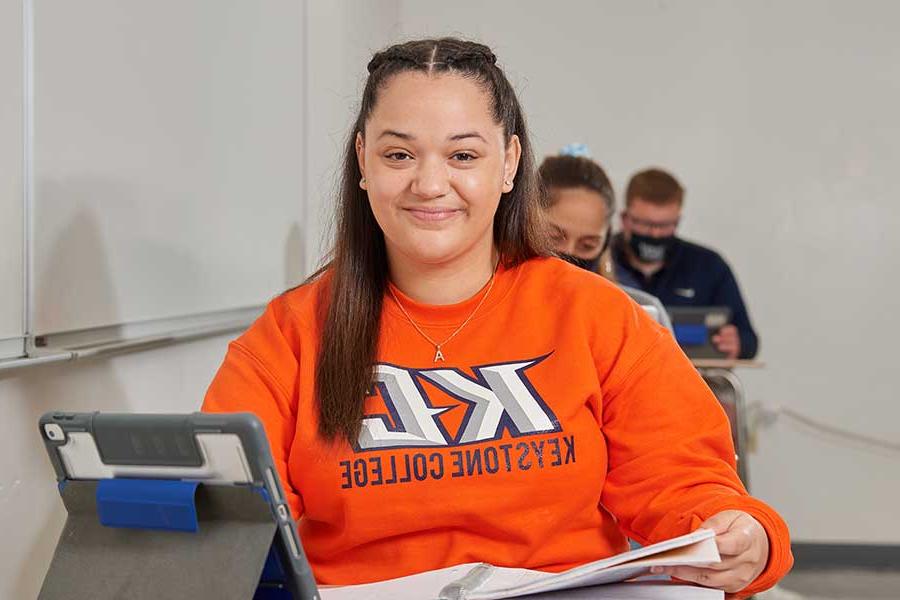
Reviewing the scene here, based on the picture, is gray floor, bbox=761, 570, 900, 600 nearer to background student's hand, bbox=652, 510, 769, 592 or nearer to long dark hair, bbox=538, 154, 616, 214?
long dark hair, bbox=538, 154, 616, 214

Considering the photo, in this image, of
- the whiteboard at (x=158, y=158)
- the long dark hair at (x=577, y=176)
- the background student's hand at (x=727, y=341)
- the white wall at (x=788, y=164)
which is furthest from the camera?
the white wall at (x=788, y=164)

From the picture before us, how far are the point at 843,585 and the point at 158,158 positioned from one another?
3.35m

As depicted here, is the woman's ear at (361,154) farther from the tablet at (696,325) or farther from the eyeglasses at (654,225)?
the eyeglasses at (654,225)

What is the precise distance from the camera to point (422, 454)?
Result: 1.33 metres

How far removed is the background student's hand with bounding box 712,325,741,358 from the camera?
12.9ft

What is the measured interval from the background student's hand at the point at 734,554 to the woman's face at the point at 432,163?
475mm

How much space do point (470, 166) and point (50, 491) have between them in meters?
0.82

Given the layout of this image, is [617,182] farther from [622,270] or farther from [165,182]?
[165,182]

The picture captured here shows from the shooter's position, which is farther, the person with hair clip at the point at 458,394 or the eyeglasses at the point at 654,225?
the eyeglasses at the point at 654,225

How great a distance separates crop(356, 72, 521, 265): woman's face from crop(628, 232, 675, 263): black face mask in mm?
2818

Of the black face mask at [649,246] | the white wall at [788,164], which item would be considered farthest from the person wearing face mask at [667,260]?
the white wall at [788,164]

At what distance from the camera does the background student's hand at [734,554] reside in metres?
1.19

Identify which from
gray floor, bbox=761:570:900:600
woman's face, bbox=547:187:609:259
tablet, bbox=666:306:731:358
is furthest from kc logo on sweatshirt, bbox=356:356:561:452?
gray floor, bbox=761:570:900:600

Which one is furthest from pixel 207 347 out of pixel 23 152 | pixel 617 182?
pixel 617 182
